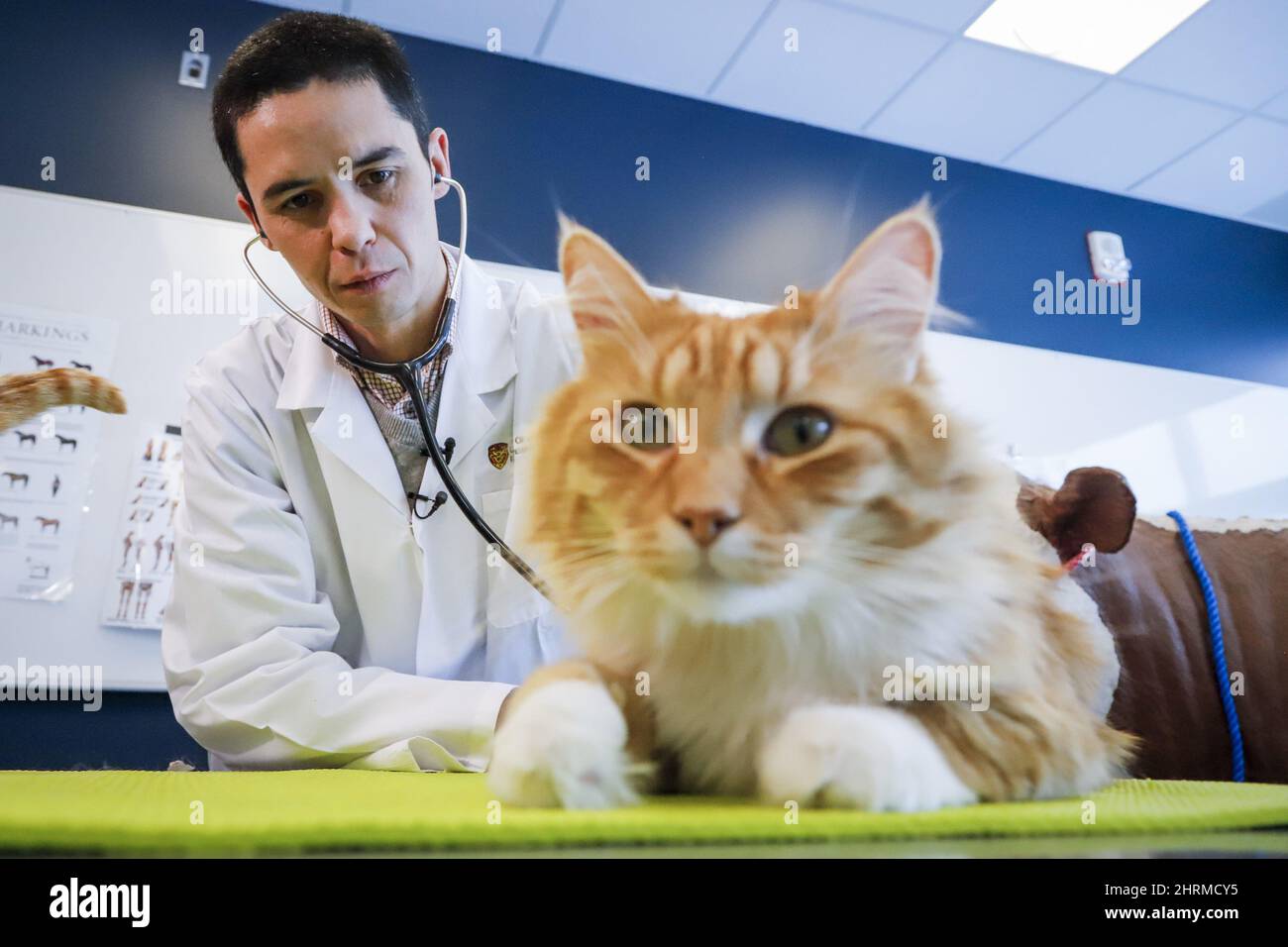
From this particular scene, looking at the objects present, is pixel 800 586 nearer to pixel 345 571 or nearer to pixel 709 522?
pixel 709 522

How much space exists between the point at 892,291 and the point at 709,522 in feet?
0.62

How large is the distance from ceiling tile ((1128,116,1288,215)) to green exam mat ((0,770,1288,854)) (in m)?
2.44

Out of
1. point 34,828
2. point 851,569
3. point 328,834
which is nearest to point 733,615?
point 851,569

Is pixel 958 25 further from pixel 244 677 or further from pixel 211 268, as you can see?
pixel 244 677

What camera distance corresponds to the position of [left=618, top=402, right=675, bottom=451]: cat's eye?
1.45ft

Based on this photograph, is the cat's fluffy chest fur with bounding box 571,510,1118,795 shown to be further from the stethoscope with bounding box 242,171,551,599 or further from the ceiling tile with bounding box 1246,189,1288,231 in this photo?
the ceiling tile with bounding box 1246,189,1288,231

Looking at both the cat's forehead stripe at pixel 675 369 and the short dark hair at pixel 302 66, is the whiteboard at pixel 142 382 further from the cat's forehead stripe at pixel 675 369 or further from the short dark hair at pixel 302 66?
the cat's forehead stripe at pixel 675 369

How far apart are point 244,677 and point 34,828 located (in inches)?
25.3

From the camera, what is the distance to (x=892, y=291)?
0.46m

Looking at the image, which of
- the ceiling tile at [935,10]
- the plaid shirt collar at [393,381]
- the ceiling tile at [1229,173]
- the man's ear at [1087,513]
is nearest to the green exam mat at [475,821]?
the man's ear at [1087,513]

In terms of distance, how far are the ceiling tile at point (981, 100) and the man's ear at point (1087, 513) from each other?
1703 millimetres

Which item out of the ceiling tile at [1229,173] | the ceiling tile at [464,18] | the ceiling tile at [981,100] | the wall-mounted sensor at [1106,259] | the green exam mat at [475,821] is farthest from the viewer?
the ceiling tile at [1229,173]

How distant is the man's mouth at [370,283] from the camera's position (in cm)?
91
